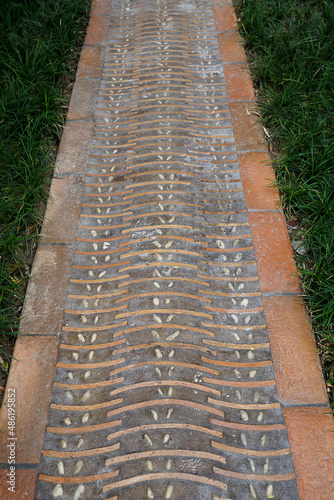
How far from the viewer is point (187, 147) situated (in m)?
3.07

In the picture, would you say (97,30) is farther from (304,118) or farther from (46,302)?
(46,302)

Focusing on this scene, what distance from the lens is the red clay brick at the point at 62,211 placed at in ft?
8.50

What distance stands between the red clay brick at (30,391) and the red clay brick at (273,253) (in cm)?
132

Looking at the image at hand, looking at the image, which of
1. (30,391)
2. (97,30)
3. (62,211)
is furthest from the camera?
(97,30)

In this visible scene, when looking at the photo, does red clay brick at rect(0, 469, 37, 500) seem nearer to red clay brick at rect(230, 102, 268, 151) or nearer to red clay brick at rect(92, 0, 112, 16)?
red clay brick at rect(230, 102, 268, 151)

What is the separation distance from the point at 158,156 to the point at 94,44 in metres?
1.90

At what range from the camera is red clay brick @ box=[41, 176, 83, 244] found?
2.59 metres

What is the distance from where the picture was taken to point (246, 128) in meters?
3.20

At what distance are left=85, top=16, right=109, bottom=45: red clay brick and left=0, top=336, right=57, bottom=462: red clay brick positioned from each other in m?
3.35

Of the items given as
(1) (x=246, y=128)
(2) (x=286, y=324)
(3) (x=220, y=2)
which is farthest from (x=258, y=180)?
(3) (x=220, y=2)

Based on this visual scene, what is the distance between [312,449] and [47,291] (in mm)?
1670

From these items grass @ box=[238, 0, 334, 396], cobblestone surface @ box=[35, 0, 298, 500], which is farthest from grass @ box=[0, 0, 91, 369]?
grass @ box=[238, 0, 334, 396]

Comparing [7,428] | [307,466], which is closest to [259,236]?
[307,466]

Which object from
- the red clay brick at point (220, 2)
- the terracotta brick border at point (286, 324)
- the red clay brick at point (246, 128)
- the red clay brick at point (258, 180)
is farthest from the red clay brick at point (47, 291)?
the red clay brick at point (220, 2)
